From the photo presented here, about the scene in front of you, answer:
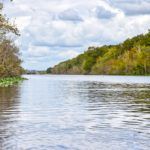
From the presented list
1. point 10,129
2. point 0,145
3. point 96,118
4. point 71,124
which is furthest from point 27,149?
point 96,118

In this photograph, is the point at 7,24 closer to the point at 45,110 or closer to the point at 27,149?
the point at 45,110

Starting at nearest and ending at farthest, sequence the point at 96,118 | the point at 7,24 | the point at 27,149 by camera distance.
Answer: the point at 27,149
the point at 96,118
the point at 7,24

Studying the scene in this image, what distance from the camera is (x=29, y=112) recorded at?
99.1ft

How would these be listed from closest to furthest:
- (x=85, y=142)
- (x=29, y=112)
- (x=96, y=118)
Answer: (x=85, y=142)
(x=96, y=118)
(x=29, y=112)

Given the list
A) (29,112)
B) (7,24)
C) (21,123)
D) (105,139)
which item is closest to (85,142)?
(105,139)

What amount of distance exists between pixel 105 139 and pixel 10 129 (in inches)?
178

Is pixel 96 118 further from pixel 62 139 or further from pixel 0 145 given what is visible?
pixel 0 145

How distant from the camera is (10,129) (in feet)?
70.3

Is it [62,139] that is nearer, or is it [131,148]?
[131,148]

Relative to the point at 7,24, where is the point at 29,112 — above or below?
below

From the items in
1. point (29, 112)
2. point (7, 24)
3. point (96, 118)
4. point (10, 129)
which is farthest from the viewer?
point (7, 24)

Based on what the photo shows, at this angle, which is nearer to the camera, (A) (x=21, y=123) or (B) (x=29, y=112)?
(A) (x=21, y=123)

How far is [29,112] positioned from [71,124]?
7.01m

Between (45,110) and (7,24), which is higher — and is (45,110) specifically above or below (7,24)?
below
